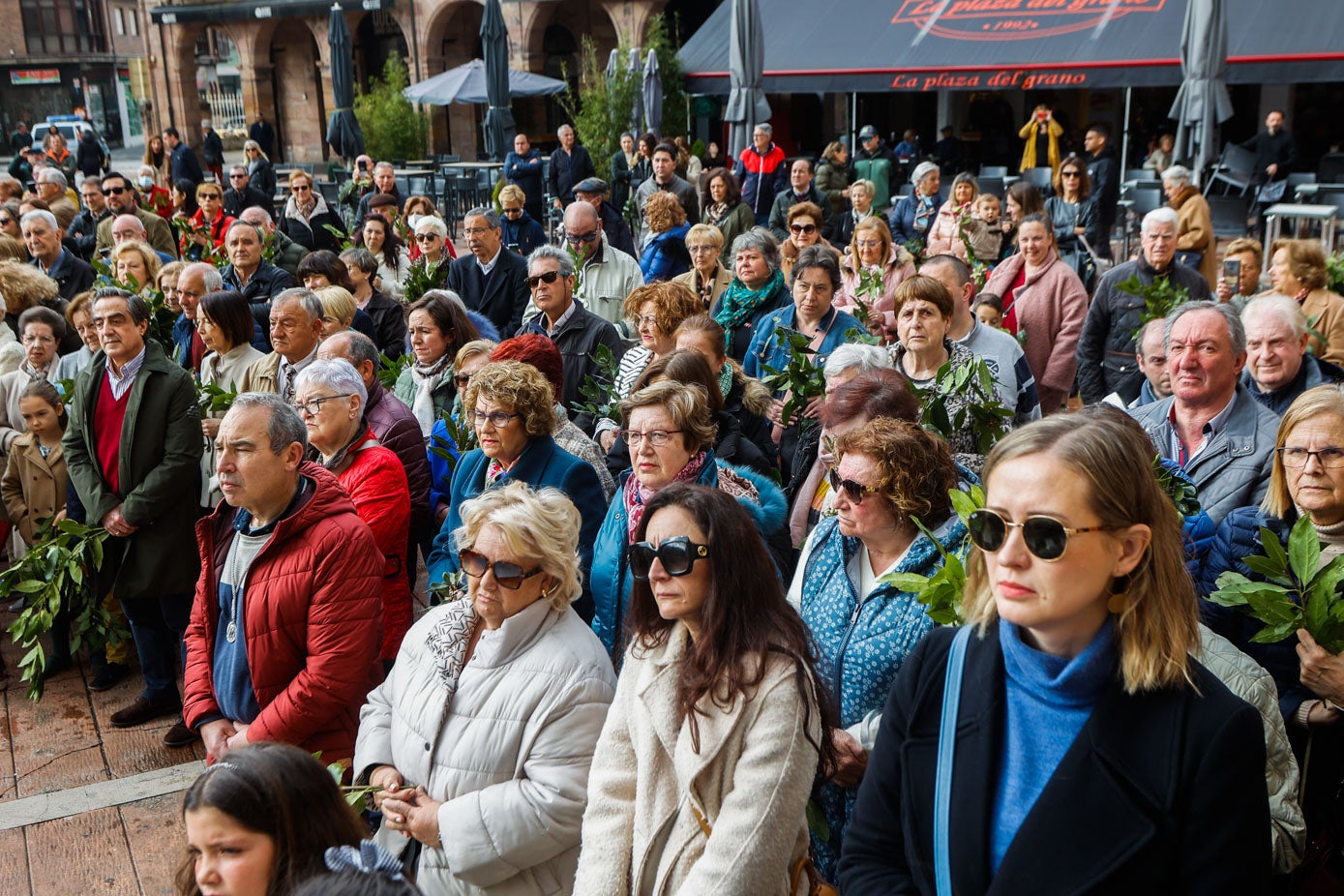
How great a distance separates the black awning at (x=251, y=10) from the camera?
30.5 meters

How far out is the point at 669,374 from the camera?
184 inches

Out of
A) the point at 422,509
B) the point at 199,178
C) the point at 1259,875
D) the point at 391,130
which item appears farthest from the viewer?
the point at 391,130

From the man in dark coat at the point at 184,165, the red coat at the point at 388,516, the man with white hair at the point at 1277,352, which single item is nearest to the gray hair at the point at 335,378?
the red coat at the point at 388,516

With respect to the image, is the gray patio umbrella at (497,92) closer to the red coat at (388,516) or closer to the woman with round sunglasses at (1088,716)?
the red coat at (388,516)

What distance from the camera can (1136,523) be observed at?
210cm

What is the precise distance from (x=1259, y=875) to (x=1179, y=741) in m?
0.25

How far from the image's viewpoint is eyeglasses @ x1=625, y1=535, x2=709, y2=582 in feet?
9.63

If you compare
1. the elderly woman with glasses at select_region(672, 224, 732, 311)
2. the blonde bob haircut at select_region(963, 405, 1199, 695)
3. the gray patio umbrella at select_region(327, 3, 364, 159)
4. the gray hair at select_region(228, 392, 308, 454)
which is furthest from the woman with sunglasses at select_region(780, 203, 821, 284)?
the gray patio umbrella at select_region(327, 3, 364, 159)

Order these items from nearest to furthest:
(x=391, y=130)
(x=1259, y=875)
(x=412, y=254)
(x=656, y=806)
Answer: (x=1259, y=875)
(x=656, y=806)
(x=412, y=254)
(x=391, y=130)

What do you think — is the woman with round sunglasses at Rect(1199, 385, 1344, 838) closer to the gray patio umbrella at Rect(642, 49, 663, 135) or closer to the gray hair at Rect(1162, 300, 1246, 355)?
the gray hair at Rect(1162, 300, 1246, 355)

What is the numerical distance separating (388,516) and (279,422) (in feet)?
2.49

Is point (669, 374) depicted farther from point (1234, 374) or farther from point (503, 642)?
point (1234, 374)

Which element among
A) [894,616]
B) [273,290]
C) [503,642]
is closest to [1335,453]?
[894,616]

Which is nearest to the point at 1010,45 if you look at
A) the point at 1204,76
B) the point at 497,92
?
the point at 1204,76
